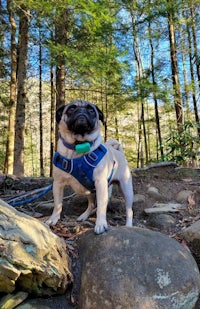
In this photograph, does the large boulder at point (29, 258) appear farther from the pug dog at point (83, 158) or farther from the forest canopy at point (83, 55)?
the forest canopy at point (83, 55)

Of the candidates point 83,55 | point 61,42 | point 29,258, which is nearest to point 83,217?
point 29,258

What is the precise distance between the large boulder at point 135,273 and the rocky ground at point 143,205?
0.15 meters

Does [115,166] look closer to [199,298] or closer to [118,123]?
[199,298]

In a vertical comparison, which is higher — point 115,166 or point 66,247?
point 115,166

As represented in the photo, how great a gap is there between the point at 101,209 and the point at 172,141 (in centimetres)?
555

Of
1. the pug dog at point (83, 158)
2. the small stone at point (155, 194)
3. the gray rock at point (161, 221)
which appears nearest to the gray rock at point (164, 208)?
the gray rock at point (161, 221)

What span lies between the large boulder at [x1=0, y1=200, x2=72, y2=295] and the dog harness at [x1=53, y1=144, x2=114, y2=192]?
596 mm

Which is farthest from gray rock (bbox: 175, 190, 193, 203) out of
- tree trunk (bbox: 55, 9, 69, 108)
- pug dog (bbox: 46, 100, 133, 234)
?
tree trunk (bbox: 55, 9, 69, 108)

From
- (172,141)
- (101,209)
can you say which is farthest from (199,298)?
(172,141)

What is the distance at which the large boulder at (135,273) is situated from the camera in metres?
2.07

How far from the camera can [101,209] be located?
2592mm

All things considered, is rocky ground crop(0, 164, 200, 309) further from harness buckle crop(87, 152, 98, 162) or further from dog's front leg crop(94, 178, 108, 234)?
harness buckle crop(87, 152, 98, 162)

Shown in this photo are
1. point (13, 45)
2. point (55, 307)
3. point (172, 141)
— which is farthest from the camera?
point (13, 45)

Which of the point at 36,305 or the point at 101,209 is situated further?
the point at 101,209
